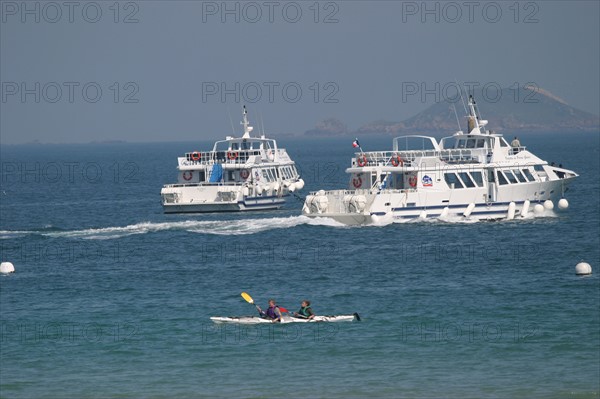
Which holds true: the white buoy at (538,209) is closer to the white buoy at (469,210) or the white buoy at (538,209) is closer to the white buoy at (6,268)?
the white buoy at (469,210)

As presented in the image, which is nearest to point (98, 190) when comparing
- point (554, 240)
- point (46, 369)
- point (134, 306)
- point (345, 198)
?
point (345, 198)

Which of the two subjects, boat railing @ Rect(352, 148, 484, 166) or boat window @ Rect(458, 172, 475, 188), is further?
boat railing @ Rect(352, 148, 484, 166)

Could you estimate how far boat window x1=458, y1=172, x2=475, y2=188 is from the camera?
7038cm

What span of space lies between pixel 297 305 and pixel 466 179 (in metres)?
27.3

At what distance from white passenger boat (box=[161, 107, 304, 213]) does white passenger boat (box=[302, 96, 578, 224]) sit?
12136 mm

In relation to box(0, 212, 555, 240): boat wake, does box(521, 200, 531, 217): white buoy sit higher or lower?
higher

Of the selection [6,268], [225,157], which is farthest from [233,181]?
[6,268]

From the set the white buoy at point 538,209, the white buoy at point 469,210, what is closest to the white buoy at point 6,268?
the white buoy at point 469,210

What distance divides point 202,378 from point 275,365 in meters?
2.61

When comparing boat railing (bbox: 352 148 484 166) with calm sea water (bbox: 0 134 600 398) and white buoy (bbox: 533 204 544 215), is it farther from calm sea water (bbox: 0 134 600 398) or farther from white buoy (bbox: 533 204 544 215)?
calm sea water (bbox: 0 134 600 398)

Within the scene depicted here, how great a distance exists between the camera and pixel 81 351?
3938cm

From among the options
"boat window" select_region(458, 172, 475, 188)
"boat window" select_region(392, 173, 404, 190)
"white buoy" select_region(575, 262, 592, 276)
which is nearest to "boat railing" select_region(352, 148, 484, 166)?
"boat window" select_region(392, 173, 404, 190)

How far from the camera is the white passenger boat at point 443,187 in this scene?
6938cm

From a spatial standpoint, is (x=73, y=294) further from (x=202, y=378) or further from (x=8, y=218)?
(x=8, y=218)
